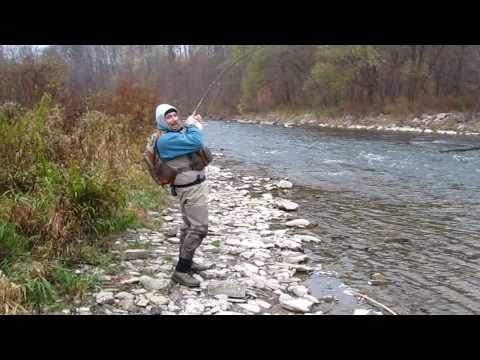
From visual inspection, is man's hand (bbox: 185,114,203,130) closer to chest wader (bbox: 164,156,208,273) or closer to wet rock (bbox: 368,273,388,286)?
chest wader (bbox: 164,156,208,273)

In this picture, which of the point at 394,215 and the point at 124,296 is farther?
the point at 394,215

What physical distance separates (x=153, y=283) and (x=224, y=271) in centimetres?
94

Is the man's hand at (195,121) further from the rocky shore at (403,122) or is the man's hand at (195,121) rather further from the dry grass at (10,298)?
the rocky shore at (403,122)

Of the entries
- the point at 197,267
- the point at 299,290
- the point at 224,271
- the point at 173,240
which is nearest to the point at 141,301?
the point at 197,267

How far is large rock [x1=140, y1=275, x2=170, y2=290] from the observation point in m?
4.42

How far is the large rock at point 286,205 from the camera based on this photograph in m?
8.64

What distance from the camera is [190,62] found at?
4519cm

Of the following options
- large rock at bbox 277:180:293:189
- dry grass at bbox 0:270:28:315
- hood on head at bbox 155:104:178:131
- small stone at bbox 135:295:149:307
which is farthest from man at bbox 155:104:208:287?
large rock at bbox 277:180:293:189

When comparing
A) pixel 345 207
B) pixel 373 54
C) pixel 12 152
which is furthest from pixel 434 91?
pixel 12 152

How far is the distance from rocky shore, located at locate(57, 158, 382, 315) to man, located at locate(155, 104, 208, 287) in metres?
0.33

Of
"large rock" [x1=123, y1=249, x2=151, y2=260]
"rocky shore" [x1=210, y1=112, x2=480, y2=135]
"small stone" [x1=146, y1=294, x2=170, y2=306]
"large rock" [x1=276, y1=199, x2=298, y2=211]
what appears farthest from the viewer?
"rocky shore" [x1=210, y1=112, x2=480, y2=135]

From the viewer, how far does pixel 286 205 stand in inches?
344

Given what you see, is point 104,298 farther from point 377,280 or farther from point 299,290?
point 377,280

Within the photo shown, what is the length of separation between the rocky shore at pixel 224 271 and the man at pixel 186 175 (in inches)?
13.1
